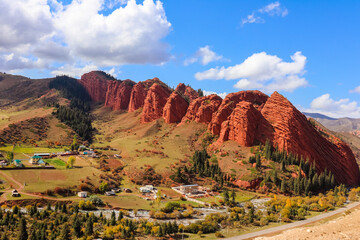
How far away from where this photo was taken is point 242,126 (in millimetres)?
105125

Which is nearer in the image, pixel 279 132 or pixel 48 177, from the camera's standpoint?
pixel 48 177

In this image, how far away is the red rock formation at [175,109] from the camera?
476ft

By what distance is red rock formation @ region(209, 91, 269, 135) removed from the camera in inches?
4685

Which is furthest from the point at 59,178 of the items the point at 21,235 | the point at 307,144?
the point at 307,144

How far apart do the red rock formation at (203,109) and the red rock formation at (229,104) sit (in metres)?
6.73

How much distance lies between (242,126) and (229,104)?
67.5 feet

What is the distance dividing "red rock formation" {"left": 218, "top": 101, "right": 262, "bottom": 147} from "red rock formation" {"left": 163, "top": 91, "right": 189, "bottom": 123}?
130 feet

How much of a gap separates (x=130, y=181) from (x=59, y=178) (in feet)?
70.4

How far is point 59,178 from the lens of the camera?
74.0 m

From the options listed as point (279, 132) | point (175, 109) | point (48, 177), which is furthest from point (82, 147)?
point (279, 132)

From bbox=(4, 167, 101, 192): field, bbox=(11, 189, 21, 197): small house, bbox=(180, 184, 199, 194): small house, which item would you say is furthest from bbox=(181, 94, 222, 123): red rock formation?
bbox=(11, 189, 21, 197): small house

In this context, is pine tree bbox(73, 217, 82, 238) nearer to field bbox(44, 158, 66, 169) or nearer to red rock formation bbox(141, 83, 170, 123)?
field bbox(44, 158, 66, 169)

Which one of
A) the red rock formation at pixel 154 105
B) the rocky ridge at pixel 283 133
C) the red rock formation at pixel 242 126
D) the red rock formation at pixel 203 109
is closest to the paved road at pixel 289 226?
the rocky ridge at pixel 283 133

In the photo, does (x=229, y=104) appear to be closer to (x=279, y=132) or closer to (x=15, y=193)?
(x=279, y=132)
